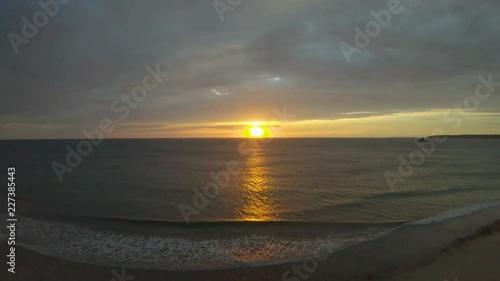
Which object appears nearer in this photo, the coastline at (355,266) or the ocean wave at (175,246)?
the coastline at (355,266)

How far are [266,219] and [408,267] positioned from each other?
10.6 meters

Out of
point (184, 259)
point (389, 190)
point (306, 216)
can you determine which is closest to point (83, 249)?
point (184, 259)

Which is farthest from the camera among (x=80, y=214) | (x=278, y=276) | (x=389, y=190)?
(x=389, y=190)

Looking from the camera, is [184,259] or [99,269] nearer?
[99,269]

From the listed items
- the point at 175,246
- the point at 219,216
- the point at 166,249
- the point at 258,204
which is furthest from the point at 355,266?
the point at 258,204

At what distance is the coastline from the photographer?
12.1 meters

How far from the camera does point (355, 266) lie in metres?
13.0

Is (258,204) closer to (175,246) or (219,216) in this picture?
(219,216)

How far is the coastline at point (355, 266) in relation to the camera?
12.1 m

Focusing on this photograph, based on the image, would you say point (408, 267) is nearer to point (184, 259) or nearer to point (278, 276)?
point (278, 276)

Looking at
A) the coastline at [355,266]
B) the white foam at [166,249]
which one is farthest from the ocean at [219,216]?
the coastline at [355,266]

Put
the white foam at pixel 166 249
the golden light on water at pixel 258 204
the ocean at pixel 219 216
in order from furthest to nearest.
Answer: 1. the golden light on water at pixel 258 204
2. the ocean at pixel 219 216
3. the white foam at pixel 166 249

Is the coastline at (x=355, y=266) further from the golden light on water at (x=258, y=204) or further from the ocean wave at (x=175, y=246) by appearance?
the golden light on water at (x=258, y=204)

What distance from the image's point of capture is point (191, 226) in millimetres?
20172
